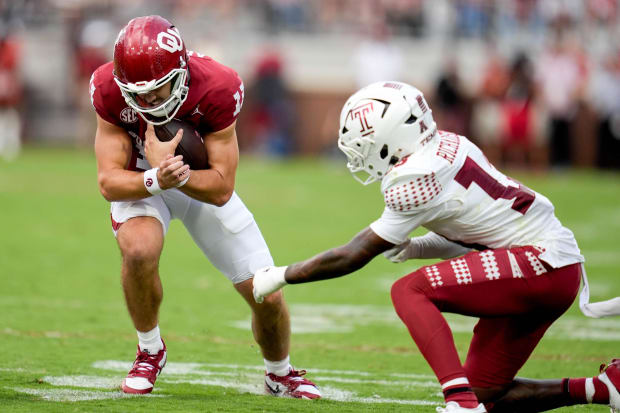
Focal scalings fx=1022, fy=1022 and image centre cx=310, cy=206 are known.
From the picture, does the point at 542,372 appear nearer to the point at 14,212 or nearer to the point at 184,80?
the point at 184,80

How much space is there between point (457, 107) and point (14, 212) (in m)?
7.77

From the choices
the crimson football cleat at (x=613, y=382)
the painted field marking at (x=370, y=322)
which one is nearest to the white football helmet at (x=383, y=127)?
the crimson football cleat at (x=613, y=382)

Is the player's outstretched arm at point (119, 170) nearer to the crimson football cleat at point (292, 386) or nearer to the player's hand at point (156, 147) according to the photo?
the player's hand at point (156, 147)

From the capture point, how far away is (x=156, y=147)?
4.20 meters

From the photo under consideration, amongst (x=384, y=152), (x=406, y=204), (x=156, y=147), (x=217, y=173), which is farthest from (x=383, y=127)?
(x=156, y=147)

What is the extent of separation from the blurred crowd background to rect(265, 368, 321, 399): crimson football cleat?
11310mm

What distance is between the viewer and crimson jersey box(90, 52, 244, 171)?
14.2ft

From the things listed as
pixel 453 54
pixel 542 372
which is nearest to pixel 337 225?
pixel 542 372

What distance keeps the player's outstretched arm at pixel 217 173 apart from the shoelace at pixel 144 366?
72 cm

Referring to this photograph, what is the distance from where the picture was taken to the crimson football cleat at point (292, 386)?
438 centimetres

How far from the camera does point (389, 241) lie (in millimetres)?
3672

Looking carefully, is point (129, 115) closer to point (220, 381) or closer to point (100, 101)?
point (100, 101)

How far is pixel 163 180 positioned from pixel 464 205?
4.01ft

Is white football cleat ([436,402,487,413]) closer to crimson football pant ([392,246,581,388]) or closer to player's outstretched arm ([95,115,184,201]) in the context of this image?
crimson football pant ([392,246,581,388])
